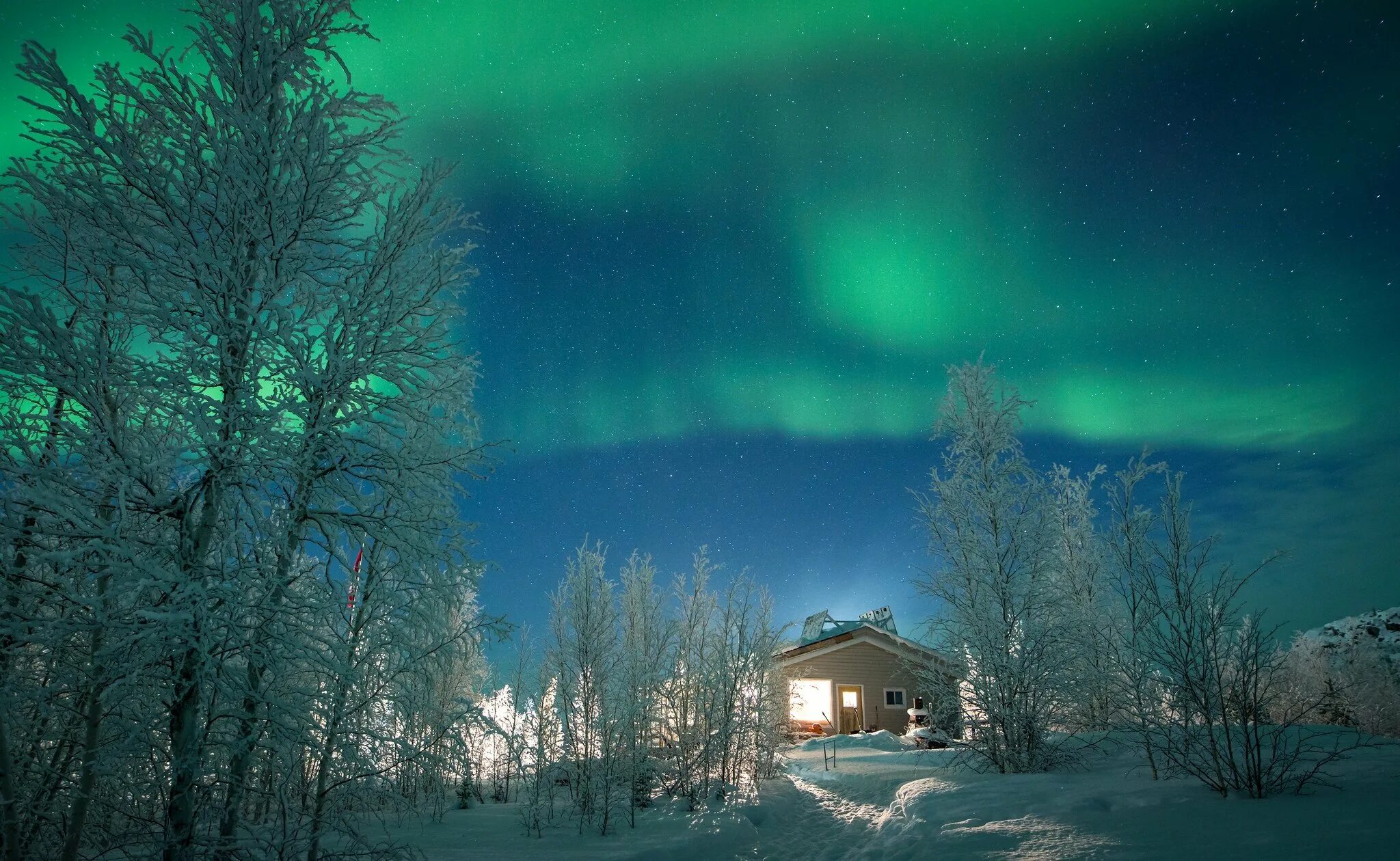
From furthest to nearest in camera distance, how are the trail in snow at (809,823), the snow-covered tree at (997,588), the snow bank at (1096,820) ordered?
the snow-covered tree at (997,588)
the trail in snow at (809,823)
the snow bank at (1096,820)

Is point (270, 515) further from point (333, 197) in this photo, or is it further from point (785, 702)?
point (785, 702)

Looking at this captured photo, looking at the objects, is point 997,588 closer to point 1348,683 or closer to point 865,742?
point 865,742

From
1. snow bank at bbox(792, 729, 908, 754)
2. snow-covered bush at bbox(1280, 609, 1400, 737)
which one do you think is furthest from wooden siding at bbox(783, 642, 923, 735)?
snow-covered bush at bbox(1280, 609, 1400, 737)

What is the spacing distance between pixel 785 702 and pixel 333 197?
2628cm

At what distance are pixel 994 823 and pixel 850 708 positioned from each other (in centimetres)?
2688

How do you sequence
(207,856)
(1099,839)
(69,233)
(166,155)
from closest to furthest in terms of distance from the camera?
(207,856) < (166,155) < (69,233) < (1099,839)

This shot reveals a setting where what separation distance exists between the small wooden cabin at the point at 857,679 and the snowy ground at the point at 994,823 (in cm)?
1537

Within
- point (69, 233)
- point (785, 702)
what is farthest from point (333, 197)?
point (785, 702)

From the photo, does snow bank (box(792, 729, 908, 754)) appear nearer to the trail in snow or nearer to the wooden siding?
the wooden siding

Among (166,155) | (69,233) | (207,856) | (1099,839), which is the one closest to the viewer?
(207,856)

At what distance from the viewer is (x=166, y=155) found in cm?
543

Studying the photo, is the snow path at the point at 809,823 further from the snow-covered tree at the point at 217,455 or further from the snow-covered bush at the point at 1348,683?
the snow-covered bush at the point at 1348,683

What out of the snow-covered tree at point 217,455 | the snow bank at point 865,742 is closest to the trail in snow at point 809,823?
the snow-covered tree at point 217,455

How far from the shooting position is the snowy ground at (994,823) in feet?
20.8
